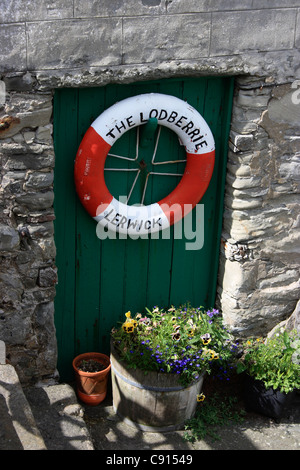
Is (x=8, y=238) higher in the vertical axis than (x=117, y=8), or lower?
lower

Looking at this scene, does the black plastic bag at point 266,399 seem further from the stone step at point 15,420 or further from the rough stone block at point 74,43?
the rough stone block at point 74,43

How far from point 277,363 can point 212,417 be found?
22.6 inches

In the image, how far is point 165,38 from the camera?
3514 mm

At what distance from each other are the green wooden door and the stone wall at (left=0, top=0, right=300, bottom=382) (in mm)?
130

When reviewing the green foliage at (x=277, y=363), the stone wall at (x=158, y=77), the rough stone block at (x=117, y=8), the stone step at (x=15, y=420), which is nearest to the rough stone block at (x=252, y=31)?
the stone wall at (x=158, y=77)

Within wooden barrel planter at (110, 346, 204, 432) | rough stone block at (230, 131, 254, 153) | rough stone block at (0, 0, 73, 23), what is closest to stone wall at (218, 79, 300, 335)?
rough stone block at (230, 131, 254, 153)

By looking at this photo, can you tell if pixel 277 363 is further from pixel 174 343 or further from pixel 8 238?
pixel 8 238

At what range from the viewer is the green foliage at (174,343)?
12.3ft

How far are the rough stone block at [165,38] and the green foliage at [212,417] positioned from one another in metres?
2.34

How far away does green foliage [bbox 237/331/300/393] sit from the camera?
3941 millimetres

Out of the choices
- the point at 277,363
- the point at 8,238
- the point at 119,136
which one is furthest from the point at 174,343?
the point at 119,136

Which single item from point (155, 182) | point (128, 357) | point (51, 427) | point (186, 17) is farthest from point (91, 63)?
point (51, 427)

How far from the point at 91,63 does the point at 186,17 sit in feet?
2.10

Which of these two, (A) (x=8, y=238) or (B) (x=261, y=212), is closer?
(A) (x=8, y=238)
